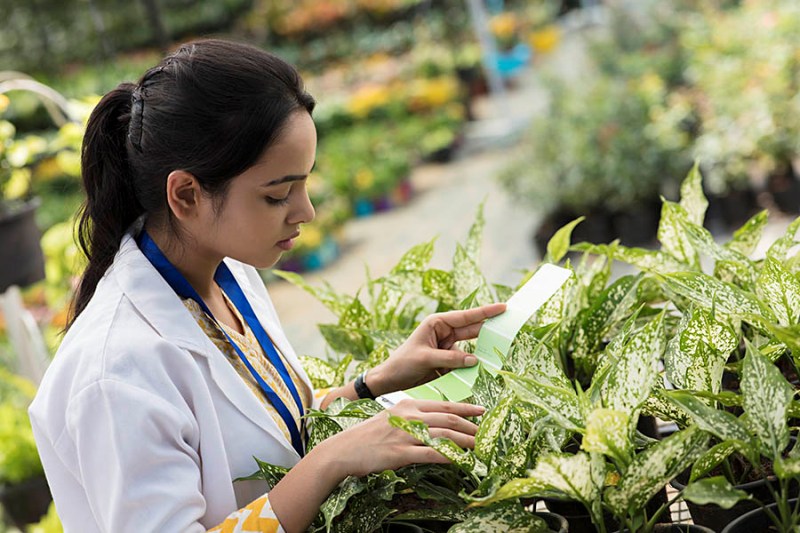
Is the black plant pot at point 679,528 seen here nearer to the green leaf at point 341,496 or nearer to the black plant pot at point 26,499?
the green leaf at point 341,496

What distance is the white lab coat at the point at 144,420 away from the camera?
1.21 meters

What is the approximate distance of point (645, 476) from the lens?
1026 millimetres

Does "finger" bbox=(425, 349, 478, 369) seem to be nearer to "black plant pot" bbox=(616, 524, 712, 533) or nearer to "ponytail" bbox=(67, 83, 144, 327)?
"black plant pot" bbox=(616, 524, 712, 533)

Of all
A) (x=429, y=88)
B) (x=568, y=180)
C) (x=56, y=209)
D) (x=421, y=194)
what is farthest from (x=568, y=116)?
(x=56, y=209)

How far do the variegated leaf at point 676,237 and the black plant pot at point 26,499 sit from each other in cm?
258

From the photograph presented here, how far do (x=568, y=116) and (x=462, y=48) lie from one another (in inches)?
193

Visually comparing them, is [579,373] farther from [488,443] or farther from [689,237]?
[488,443]

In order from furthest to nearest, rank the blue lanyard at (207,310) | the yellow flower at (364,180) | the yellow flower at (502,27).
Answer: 1. the yellow flower at (502,27)
2. the yellow flower at (364,180)
3. the blue lanyard at (207,310)

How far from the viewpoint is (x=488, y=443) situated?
1.13 metres

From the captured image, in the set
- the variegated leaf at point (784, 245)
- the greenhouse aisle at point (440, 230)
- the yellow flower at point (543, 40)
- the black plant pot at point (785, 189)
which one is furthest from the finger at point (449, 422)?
the yellow flower at point (543, 40)

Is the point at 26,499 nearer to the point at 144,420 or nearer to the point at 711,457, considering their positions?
the point at 144,420

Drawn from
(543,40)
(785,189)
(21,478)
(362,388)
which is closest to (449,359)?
(362,388)

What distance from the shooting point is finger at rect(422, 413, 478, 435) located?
3.86ft

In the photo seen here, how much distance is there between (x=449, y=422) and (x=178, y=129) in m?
0.54
